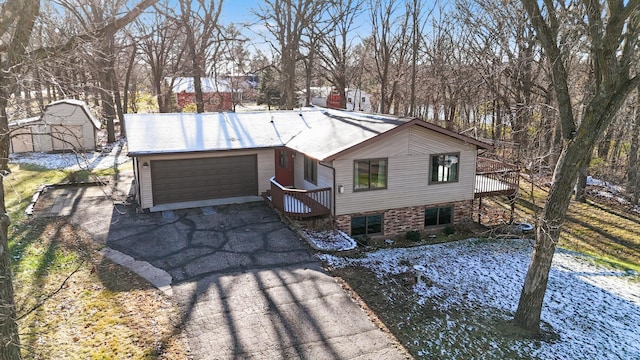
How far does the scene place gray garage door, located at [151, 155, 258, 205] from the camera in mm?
15508

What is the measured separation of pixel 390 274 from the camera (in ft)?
36.8

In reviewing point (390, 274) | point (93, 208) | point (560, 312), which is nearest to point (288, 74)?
point (93, 208)

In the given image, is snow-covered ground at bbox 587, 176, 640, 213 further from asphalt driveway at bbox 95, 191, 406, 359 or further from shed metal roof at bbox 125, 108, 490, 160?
asphalt driveway at bbox 95, 191, 406, 359

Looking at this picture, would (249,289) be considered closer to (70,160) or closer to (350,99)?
(70,160)

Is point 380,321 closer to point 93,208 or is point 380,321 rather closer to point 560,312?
point 560,312

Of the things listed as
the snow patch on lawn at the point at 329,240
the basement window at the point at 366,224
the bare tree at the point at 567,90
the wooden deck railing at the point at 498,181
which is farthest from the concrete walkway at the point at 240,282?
the wooden deck railing at the point at 498,181

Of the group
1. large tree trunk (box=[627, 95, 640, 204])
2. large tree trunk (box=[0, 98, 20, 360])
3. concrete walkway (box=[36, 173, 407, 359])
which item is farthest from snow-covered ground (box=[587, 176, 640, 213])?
large tree trunk (box=[0, 98, 20, 360])

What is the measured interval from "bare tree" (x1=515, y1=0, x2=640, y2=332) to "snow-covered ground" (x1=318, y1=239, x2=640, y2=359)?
1022 millimetres

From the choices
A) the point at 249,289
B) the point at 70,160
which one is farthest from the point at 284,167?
the point at 70,160

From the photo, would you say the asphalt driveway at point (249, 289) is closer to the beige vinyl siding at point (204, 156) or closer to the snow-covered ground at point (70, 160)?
the beige vinyl siding at point (204, 156)

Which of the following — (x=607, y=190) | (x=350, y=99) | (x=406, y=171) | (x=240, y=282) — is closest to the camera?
(x=240, y=282)

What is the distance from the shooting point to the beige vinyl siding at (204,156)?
1509cm

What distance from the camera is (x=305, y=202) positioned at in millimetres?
13945

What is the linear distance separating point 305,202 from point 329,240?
1.59 metres
